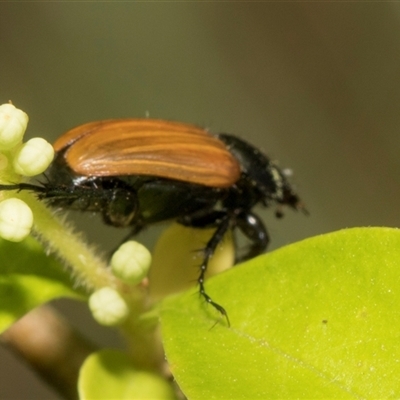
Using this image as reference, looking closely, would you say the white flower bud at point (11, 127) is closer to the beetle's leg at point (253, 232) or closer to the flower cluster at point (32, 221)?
the flower cluster at point (32, 221)

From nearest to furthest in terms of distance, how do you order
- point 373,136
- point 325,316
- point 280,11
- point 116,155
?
point 325,316 → point 116,155 → point 373,136 → point 280,11

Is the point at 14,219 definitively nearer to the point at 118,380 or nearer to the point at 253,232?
the point at 118,380

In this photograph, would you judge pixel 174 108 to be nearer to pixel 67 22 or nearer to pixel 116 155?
pixel 67 22

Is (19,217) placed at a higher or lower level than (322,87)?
higher

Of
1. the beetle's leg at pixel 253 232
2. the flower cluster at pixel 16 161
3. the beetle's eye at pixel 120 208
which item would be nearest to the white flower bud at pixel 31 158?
the flower cluster at pixel 16 161

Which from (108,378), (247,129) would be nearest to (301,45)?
(247,129)

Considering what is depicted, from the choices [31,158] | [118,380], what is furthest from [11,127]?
[118,380]

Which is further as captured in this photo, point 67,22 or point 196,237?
point 67,22

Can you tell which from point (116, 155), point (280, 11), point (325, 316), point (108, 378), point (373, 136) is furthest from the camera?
point (280, 11)
